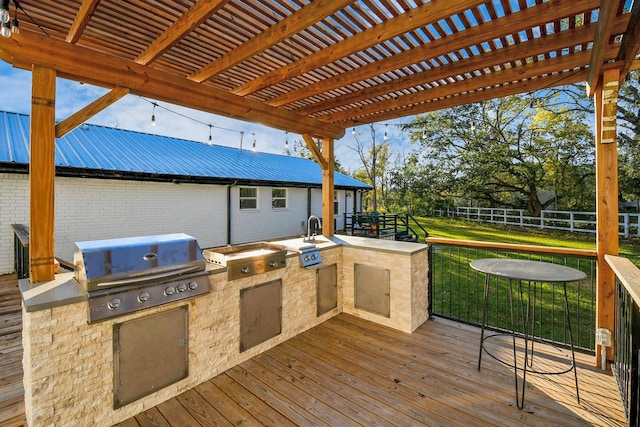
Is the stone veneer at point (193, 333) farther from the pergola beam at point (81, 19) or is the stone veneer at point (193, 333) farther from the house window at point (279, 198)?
the house window at point (279, 198)

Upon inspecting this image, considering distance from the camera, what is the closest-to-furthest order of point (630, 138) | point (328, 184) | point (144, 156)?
point (328, 184) → point (144, 156) → point (630, 138)

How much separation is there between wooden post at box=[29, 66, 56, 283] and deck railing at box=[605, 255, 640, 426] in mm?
4101

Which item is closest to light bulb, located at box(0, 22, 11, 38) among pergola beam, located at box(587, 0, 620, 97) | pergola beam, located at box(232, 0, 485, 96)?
pergola beam, located at box(232, 0, 485, 96)

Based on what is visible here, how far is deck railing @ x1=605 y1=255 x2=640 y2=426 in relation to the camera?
195 cm

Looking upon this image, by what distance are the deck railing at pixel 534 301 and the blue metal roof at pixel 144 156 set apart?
22.7ft

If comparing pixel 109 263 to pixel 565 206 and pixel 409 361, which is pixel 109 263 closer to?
pixel 409 361

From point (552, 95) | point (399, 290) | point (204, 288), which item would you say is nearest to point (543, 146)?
point (552, 95)

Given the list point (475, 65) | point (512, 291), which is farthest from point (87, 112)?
point (512, 291)

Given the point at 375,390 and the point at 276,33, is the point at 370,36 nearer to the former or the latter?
the point at 276,33

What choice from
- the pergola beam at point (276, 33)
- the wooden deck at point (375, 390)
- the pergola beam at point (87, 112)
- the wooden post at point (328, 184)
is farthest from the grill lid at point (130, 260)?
the wooden post at point (328, 184)

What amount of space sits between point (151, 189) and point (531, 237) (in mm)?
15076

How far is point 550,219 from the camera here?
14688mm

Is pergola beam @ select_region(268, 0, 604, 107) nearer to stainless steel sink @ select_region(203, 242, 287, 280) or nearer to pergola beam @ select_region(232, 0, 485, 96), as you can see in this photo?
pergola beam @ select_region(232, 0, 485, 96)

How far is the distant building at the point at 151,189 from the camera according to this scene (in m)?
6.73
